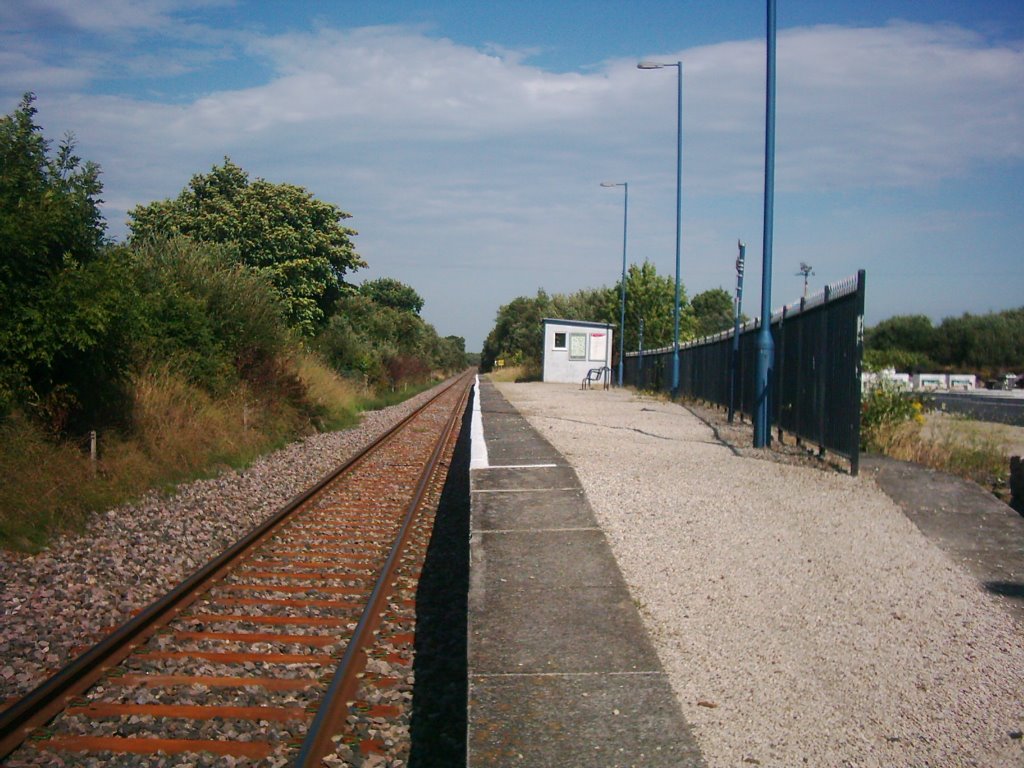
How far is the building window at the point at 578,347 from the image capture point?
49484 millimetres

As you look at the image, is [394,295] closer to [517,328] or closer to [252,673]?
[517,328]

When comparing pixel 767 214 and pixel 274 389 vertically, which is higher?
pixel 767 214

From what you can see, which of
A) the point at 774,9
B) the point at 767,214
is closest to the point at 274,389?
the point at 767,214

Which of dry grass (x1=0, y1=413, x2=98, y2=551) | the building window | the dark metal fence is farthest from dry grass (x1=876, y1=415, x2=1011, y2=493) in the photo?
the building window

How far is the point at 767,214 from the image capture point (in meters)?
14.3

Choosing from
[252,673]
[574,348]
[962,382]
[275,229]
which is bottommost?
[252,673]

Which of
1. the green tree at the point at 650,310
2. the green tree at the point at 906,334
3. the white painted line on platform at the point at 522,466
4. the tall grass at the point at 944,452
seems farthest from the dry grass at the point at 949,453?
the green tree at the point at 906,334

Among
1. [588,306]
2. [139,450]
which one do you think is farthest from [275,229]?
[588,306]

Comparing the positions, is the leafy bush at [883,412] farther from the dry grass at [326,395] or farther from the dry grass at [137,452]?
the dry grass at [326,395]

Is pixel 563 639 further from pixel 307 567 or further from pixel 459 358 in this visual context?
pixel 459 358

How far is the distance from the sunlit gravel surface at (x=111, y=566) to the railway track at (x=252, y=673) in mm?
360

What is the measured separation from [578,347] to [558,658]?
44.7m

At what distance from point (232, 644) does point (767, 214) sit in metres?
10.9

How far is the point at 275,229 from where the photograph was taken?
30438mm
